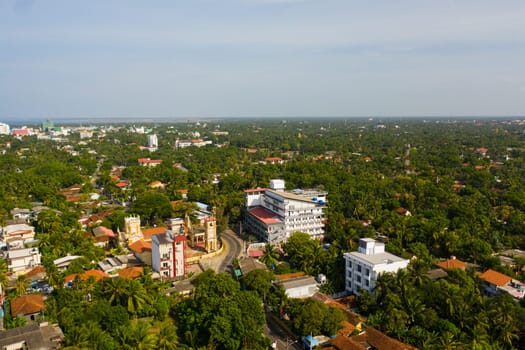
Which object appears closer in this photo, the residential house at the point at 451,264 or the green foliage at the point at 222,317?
the green foliage at the point at 222,317

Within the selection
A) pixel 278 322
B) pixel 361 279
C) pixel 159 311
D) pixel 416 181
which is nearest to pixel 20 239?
pixel 159 311

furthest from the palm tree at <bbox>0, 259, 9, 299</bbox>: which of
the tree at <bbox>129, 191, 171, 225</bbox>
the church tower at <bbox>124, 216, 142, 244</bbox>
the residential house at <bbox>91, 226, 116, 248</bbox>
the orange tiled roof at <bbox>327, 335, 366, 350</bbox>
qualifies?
the orange tiled roof at <bbox>327, 335, 366, 350</bbox>

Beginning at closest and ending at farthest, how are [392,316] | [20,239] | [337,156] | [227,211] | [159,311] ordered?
[392,316]
[159,311]
[20,239]
[227,211]
[337,156]

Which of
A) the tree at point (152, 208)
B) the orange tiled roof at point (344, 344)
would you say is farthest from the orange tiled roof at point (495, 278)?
the tree at point (152, 208)

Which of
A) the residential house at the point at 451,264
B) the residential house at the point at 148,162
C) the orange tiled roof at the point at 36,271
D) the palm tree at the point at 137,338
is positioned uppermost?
the residential house at the point at 148,162

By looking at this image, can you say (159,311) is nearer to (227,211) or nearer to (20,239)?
(20,239)

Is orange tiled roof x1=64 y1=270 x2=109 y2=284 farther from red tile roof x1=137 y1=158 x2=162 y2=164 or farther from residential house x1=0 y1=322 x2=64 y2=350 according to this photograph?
red tile roof x1=137 y1=158 x2=162 y2=164

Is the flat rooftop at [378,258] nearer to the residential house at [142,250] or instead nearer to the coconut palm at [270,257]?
the coconut palm at [270,257]
